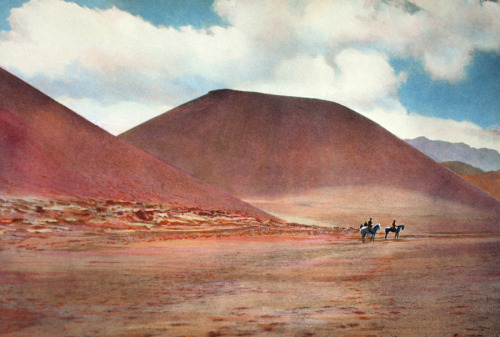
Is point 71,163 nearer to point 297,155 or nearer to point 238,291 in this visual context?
point 238,291

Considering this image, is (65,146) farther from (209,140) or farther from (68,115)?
(209,140)

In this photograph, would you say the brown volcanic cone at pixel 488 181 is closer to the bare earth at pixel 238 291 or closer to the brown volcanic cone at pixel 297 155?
the brown volcanic cone at pixel 297 155

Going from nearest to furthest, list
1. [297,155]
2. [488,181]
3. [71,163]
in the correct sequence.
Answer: [71,163]
[297,155]
[488,181]

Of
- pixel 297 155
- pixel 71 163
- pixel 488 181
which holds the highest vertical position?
pixel 488 181

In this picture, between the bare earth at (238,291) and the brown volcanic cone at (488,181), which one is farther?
the brown volcanic cone at (488,181)

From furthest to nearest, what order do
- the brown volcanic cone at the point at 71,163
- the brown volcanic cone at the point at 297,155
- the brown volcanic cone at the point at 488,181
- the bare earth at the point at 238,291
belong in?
the brown volcanic cone at the point at 488,181 < the brown volcanic cone at the point at 297,155 < the brown volcanic cone at the point at 71,163 < the bare earth at the point at 238,291

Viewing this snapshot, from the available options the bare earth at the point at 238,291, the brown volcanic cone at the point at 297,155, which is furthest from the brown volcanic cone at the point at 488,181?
the bare earth at the point at 238,291

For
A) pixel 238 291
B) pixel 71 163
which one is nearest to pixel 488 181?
pixel 71 163
